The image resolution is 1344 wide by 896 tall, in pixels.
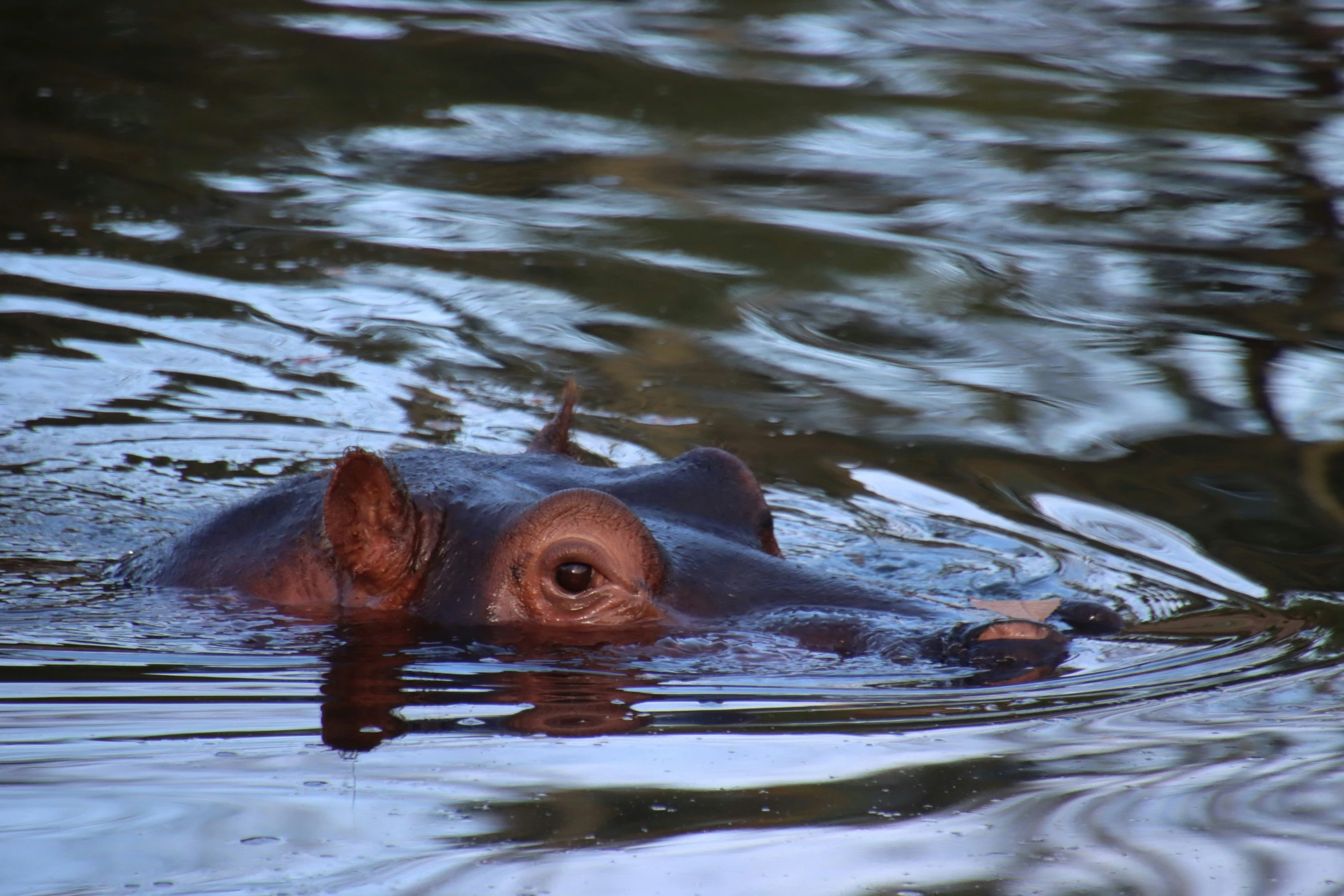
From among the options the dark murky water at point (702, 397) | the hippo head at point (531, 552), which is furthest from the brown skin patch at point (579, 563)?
the dark murky water at point (702, 397)

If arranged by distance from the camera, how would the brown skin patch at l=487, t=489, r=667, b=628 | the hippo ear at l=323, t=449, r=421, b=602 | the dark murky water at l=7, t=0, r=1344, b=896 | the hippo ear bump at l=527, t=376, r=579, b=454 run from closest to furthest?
the dark murky water at l=7, t=0, r=1344, b=896
the brown skin patch at l=487, t=489, r=667, b=628
the hippo ear at l=323, t=449, r=421, b=602
the hippo ear bump at l=527, t=376, r=579, b=454

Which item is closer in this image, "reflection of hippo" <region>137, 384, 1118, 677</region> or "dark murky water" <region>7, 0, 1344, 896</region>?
"dark murky water" <region>7, 0, 1344, 896</region>

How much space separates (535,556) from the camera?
507 cm

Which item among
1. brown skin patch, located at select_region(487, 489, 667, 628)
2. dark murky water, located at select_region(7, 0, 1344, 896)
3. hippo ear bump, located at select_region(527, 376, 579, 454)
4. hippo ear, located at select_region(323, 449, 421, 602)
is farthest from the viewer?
hippo ear bump, located at select_region(527, 376, 579, 454)

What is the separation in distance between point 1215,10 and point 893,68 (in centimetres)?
408

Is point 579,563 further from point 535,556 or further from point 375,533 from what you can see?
point 375,533

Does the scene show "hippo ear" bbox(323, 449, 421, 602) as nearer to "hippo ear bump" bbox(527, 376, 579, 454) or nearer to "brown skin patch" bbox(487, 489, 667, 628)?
"brown skin patch" bbox(487, 489, 667, 628)

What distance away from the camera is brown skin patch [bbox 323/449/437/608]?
5.09 m

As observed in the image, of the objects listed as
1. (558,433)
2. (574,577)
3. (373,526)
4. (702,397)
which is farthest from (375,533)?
(702,397)

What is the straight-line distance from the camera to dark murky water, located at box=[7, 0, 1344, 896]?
3549mm

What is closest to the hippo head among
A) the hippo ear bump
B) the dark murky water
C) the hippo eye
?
the hippo eye

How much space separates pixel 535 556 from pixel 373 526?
1.68 feet

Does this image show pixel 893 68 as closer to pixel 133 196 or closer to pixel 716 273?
pixel 716 273

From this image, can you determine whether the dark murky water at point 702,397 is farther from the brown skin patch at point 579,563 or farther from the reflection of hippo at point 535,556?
the brown skin patch at point 579,563
